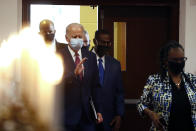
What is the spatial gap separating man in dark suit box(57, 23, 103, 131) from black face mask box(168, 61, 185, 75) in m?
0.62

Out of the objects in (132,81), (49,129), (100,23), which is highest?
(100,23)

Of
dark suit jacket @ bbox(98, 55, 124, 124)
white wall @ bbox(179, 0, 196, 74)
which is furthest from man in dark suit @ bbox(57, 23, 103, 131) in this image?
white wall @ bbox(179, 0, 196, 74)

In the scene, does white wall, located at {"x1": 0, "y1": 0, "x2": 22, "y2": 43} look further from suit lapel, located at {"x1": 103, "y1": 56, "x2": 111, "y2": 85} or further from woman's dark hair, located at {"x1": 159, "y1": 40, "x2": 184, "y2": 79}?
woman's dark hair, located at {"x1": 159, "y1": 40, "x2": 184, "y2": 79}

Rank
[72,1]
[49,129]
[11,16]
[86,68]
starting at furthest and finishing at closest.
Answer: [72,1]
[11,16]
[86,68]
[49,129]

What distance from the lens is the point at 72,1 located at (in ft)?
15.3

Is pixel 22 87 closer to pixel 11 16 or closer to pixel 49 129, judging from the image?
pixel 49 129

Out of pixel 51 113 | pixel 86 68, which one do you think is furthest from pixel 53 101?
pixel 86 68

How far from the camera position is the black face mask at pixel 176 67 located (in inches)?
106

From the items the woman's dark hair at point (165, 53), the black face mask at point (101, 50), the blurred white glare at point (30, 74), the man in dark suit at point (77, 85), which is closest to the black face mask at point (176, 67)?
the woman's dark hair at point (165, 53)

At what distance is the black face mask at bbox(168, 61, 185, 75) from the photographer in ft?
8.86

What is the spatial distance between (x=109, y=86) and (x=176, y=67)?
957 millimetres

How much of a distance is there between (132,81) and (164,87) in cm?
221

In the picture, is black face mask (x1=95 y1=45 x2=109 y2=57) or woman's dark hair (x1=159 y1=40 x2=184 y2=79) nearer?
woman's dark hair (x1=159 y1=40 x2=184 y2=79)

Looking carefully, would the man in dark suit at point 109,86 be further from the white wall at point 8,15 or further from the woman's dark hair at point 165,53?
the white wall at point 8,15
